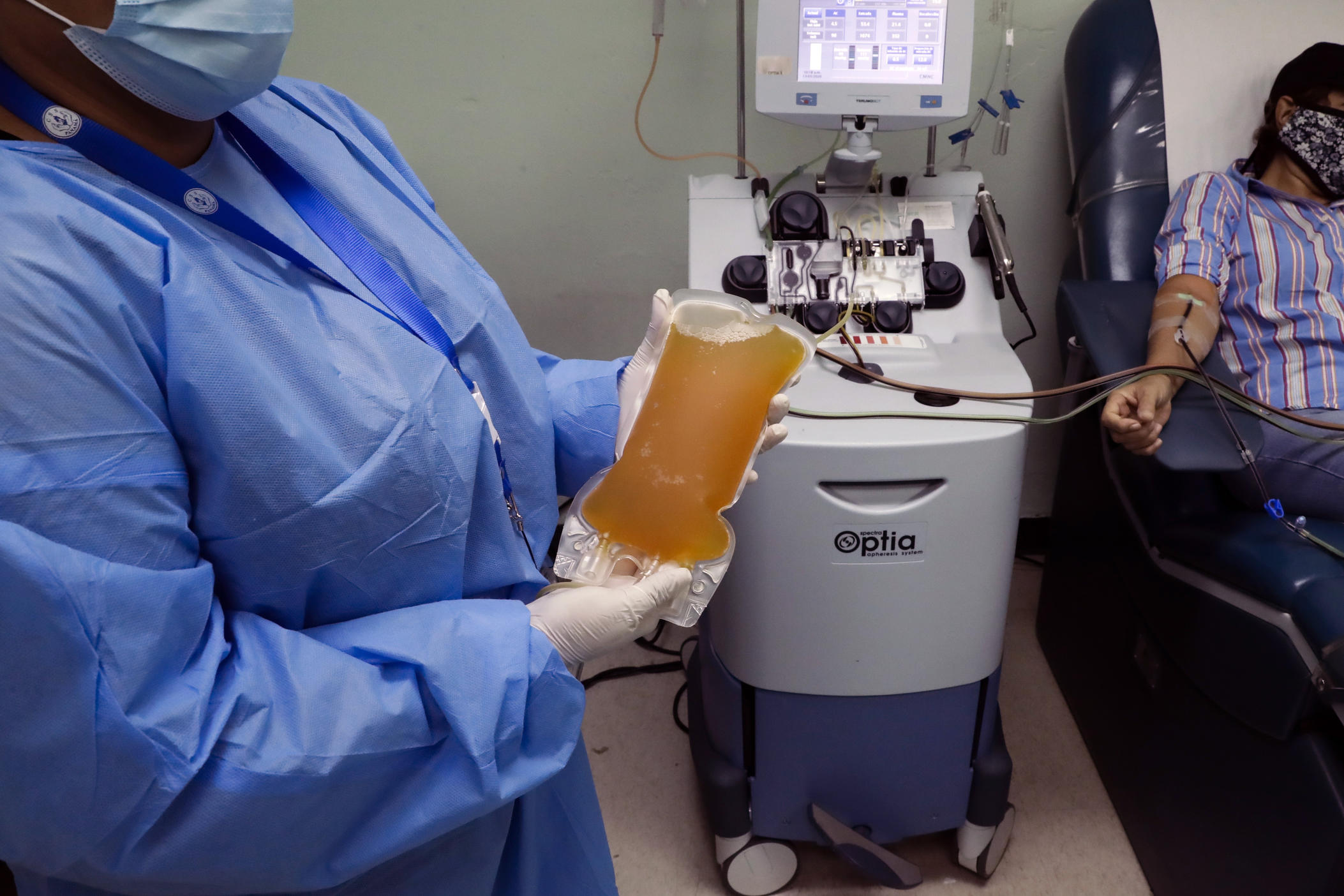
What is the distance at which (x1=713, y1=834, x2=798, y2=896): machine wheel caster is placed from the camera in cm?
141

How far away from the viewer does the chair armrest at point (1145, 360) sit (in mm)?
1067

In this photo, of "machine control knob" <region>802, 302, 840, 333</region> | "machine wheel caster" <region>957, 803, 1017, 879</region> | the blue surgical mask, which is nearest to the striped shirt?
"machine control knob" <region>802, 302, 840, 333</region>

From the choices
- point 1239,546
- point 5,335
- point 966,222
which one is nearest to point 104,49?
point 5,335

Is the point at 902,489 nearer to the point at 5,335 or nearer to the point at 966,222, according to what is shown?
the point at 966,222

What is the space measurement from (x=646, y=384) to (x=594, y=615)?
0.29 m

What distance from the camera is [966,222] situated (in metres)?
1.41

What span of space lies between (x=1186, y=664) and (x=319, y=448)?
1.26 metres

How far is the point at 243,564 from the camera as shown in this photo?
0.58 m

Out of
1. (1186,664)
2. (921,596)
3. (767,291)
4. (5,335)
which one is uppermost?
(5,335)

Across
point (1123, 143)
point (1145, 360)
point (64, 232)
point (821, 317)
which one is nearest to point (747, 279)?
point (821, 317)

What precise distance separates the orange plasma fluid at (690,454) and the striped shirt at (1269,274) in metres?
0.95

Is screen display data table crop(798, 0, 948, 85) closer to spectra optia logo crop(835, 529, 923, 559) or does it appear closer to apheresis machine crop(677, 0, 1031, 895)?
apheresis machine crop(677, 0, 1031, 895)

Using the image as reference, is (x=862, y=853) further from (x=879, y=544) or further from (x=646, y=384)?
(x=646, y=384)

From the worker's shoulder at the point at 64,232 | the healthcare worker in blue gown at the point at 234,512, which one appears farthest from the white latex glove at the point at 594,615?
the worker's shoulder at the point at 64,232
